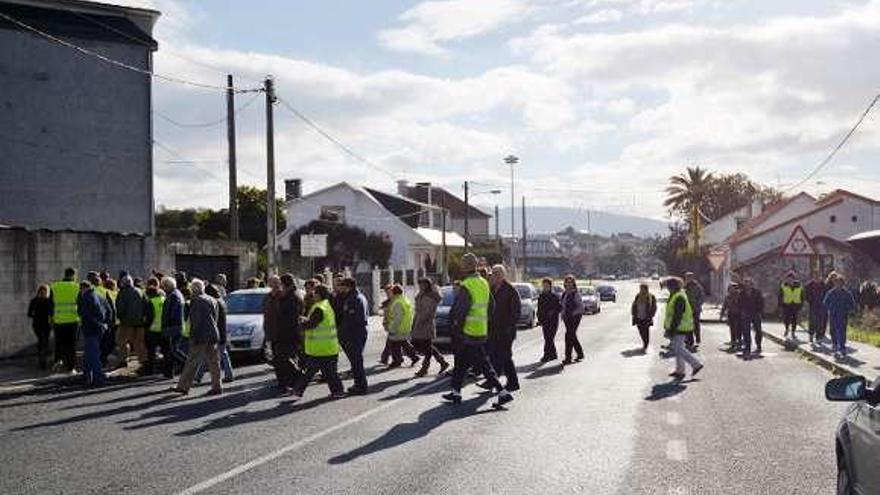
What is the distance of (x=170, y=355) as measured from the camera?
17.8m

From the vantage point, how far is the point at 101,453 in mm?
10062

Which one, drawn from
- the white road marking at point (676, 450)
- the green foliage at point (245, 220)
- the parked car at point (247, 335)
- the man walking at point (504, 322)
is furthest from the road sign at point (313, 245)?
the green foliage at point (245, 220)

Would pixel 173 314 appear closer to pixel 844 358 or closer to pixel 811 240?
pixel 844 358

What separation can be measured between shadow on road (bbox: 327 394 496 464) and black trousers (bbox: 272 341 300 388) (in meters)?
2.68

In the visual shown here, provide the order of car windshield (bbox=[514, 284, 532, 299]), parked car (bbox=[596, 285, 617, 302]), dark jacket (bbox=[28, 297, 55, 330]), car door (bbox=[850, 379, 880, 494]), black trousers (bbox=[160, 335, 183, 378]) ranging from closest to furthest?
car door (bbox=[850, 379, 880, 494]) < black trousers (bbox=[160, 335, 183, 378]) < dark jacket (bbox=[28, 297, 55, 330]) < car windshield (bbox=[514, 284, 532, 299]) < parked car (bbox=[596, 285, 617, 302])

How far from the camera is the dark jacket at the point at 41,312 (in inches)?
737

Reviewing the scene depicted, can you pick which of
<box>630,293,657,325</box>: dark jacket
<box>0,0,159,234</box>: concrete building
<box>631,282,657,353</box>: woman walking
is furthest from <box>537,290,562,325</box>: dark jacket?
<box>0,0,159,234</box>: concrete building

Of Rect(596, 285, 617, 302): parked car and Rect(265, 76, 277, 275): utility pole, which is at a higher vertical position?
Rect(265, 76, 277, 275): utility pole

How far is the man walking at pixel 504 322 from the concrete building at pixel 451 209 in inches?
2872

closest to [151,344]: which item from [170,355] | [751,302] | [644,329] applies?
[170,355]

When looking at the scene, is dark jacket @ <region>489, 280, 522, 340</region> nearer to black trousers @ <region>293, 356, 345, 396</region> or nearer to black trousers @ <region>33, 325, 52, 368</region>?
black trousers @ <region>293, 356, 345, 396</region>

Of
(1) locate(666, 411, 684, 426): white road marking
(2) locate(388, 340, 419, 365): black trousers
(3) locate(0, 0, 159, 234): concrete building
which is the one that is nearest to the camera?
(1) locate(666, 411, 684, 426): white road marking

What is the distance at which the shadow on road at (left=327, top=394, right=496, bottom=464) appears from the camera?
9859 millimetres

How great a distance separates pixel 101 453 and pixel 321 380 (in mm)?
6916
